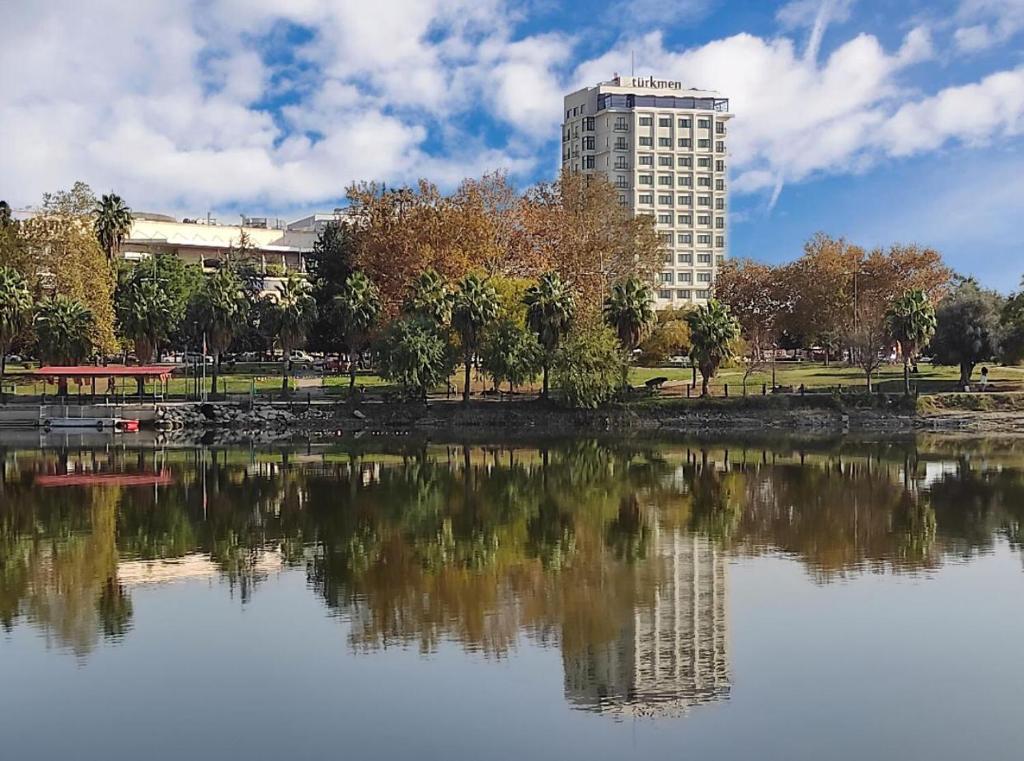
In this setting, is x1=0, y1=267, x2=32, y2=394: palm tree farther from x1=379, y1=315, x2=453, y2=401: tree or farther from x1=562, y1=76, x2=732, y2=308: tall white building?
x1=562, y1=76, x2=732, y2=308: tall white building

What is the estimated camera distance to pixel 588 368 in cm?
7425

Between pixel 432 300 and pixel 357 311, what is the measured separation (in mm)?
5996

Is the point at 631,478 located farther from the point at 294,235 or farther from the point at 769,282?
the point at 294,235

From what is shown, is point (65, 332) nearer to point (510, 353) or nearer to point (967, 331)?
point (510, 353)

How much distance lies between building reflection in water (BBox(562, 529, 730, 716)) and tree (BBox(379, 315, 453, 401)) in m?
51.1

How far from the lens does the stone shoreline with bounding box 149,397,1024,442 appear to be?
242 ft

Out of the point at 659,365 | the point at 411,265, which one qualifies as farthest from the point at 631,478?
the point at 659,365

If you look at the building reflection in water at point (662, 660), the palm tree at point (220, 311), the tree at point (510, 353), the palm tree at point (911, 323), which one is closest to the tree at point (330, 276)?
the palm tree at point (220, 311)

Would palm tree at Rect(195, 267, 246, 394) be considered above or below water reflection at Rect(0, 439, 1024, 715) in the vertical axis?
above

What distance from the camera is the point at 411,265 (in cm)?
8488

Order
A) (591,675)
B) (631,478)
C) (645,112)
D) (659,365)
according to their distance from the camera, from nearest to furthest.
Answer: (591,675) → (631,478) → (659,365) → (645,112)

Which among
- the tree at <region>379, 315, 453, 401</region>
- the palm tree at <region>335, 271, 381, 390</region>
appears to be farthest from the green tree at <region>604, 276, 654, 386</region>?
the palm tree at <region>335, 271, 381, 390</region>

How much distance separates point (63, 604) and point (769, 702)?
565 inches

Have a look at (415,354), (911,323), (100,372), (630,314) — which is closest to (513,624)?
(415,354)
